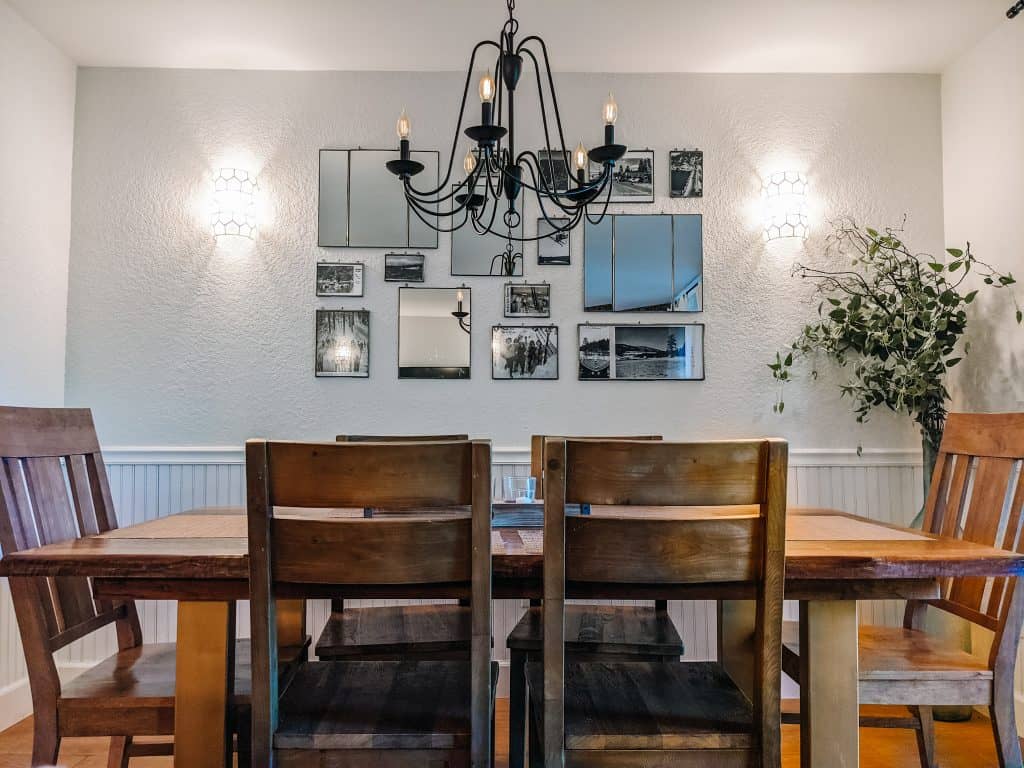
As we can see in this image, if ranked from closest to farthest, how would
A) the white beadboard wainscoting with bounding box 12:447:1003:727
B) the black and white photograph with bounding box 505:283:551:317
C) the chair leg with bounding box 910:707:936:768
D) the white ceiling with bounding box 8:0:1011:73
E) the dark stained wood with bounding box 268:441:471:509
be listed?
A: the dark stained wood with bounding box 268:441:471:509
the chair leg with bounding box 910:707:936:768
the white ceiling with bounding box 8:0:1011:73
the white beadboard wainscoting with bounding box 12:447:1003:727
the black and white photograph with bounding box 505:283:551:317

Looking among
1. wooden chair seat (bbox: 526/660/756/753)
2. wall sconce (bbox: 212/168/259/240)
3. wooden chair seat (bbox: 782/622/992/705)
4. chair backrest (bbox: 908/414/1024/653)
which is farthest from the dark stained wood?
wall sconce (bbox: 212/168/259/240)

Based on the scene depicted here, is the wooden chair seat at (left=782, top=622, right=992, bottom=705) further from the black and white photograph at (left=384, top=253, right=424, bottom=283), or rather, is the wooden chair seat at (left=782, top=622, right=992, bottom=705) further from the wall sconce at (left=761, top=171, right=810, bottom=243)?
the black and white photograph at (left=384, top=253, right=424, bottom=283)

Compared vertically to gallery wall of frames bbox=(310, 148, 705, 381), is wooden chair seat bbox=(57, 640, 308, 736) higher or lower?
lower

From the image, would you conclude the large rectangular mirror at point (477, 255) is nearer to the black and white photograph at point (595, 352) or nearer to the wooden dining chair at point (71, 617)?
the black and white photograph at point (595, 352)

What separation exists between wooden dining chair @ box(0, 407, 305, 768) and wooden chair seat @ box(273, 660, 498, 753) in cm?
18

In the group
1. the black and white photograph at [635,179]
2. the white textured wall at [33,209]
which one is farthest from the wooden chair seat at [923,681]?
the white textured wall at [33,209]

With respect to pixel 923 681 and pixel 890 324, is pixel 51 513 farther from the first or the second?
pixel 890 324

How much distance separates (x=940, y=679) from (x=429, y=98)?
271cm

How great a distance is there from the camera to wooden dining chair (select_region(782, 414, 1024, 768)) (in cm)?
168

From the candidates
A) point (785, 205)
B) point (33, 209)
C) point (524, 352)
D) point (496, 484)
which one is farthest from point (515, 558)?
point (33, 209)

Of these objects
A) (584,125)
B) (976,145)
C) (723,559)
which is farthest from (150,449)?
(976,145)

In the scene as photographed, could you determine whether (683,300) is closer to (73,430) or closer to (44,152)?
(73,430)

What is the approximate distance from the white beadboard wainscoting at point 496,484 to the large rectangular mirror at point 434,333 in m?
0.43

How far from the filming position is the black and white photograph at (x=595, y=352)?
310cm
